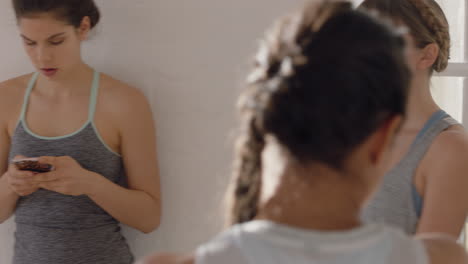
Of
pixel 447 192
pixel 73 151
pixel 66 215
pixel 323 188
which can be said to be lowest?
pixel 66 215

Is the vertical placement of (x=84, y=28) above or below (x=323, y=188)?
below

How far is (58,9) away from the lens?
174 centimetres

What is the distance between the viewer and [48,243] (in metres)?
1.80

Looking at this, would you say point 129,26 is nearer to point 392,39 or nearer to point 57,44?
point 57,44

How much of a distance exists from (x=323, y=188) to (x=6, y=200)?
135 cm

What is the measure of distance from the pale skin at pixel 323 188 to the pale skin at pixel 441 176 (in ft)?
1.35

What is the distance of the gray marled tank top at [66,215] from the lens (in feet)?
5.89

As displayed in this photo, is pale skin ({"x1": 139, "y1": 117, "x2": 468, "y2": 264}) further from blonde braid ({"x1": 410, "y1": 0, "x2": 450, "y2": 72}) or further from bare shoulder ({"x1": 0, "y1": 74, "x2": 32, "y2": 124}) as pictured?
bare shoulder ({"x1": 0, "y1": 74, "x2": 32, "y2": 124})

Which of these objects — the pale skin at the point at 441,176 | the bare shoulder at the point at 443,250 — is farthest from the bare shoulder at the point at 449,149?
the bare shoulder at the point at 443,250

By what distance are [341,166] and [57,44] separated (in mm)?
1240

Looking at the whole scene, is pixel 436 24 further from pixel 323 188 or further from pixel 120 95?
pixel 120 95

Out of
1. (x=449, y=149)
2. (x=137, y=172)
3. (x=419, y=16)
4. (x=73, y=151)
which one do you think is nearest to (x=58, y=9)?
(x=73, y=151)

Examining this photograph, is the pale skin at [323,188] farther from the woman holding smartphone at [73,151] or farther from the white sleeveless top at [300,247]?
the woman holding smartphone at [73,151]

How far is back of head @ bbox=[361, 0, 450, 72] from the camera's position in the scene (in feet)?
4.46
